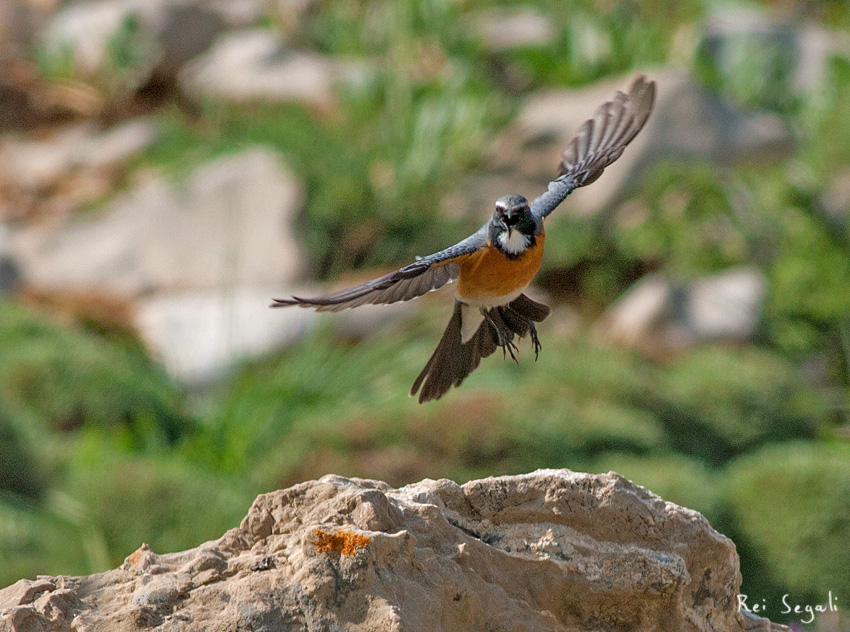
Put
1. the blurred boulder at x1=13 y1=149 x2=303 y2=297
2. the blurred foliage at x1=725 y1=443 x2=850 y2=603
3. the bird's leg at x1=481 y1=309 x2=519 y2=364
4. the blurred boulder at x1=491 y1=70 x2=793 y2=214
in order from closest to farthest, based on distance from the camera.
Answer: the bird's leg at x1=481 y1=309 x2=519 y2=364 < the blurred foliage at x1=725 y1=443 x2=850 y2=603 < the blurred boulder at x1=13 y1=149 x2=303 y2=297 < the blurred boulder at x1=491 y1=70 x2=793 y2=214

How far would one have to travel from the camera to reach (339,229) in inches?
392

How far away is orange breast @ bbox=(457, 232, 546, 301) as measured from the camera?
2719mm

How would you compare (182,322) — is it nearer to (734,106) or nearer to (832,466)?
(832,466)

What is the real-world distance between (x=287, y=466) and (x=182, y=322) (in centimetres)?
284

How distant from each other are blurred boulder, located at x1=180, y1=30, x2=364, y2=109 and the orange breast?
9.85 m

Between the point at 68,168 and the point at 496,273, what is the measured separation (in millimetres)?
10761

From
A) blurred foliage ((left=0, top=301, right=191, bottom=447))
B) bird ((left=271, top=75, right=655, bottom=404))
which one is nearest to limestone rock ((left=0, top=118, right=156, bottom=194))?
blurred foliage ((left=0, top=301, right=191, bottom=447))

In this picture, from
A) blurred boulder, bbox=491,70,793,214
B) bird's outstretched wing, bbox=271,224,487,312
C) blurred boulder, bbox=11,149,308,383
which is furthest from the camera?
blurred boulder, bbox=491,70,793,214

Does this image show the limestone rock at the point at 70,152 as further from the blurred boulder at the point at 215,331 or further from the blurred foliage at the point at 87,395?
the blurred foliage at the point at 87,395

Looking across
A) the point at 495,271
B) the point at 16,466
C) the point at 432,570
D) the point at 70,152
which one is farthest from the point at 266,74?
the point at 432,570

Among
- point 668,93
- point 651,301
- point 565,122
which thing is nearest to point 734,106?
point 668,93

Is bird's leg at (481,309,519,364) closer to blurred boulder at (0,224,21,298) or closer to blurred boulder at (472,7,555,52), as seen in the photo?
blurred boulder at (0,224,21,298)

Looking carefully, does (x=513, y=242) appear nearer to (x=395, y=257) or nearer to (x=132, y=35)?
(x=395, y=257)

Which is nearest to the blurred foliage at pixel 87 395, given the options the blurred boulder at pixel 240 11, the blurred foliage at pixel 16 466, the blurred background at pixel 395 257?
the blurred background at pixel 395 257
